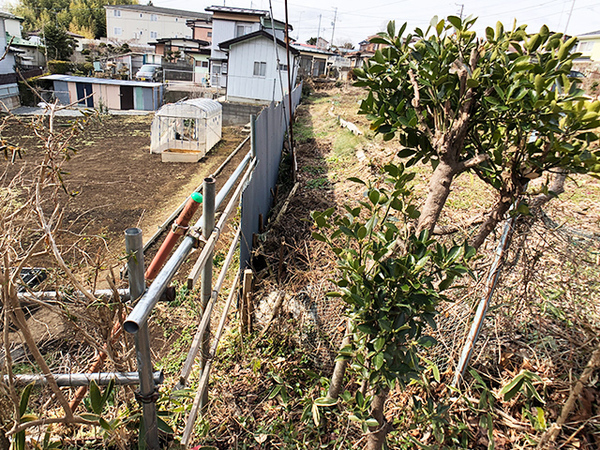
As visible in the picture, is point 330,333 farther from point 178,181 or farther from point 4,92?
point 4,92

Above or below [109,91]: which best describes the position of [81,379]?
above

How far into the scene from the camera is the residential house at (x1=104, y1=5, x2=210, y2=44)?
59.3 metres

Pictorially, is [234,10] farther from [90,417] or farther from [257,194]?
[90,417]

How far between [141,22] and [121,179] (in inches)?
2431

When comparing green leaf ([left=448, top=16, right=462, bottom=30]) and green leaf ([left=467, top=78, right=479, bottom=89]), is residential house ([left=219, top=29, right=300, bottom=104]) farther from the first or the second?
green leaf ([left=467, top=78, right=479, bottom=89])

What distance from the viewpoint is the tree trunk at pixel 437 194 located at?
177 cm

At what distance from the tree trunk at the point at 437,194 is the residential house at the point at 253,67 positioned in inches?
867

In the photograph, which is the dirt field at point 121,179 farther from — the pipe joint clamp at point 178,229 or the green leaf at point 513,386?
the green leaf at point 513,386

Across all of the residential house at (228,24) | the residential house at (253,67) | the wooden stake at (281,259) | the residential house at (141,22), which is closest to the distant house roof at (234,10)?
the residential house at (228,24)

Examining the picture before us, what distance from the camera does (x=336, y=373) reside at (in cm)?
228

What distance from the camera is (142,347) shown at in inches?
59.4

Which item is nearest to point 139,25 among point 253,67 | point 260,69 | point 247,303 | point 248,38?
point 248,38

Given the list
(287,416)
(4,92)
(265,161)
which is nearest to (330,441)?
(287,416)

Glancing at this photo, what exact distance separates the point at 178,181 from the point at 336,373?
1002 centimetres
